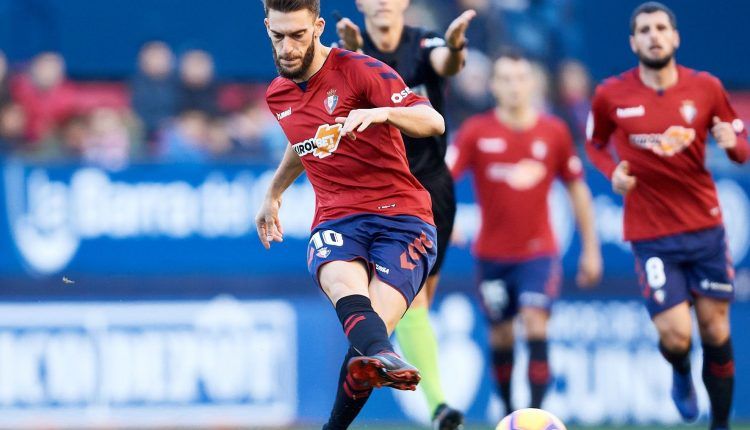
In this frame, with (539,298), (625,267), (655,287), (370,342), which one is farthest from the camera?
(625,267)

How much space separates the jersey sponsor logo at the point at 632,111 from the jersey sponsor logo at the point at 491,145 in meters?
2.14

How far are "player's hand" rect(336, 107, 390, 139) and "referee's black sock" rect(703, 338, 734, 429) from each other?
3583 millimetres

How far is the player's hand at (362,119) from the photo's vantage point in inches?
253

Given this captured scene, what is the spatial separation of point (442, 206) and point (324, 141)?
182 cm

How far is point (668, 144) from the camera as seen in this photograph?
352 inches

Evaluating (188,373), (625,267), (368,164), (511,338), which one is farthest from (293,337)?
(368,164)

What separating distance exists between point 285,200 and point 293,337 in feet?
3.90

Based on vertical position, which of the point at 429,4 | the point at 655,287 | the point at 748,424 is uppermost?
the point at 429,4

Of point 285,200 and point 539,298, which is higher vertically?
point 285,200

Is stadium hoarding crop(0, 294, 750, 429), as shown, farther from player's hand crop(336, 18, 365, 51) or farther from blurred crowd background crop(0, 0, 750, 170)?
player's hand crop(336, 18, 365, 51)

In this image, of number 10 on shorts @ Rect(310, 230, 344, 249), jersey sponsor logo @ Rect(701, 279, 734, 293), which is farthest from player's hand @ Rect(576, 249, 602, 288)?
number 10 on shorts @ Rect(310, 230, 344, 249)

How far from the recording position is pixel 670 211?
9.06 meters

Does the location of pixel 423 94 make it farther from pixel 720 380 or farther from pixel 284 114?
pixel 720 380

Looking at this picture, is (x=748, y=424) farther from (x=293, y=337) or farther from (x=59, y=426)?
(x=59, y=426)
